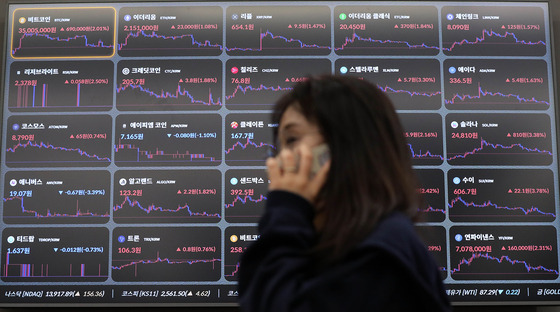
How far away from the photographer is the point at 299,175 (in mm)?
1097

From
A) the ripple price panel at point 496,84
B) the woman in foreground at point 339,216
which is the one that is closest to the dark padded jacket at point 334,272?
the woman in foreground at point 339,216

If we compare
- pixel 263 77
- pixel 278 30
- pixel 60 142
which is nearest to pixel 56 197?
pixel 60 142

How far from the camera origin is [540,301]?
2271 millimetres

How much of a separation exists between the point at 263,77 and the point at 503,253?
1.17 metres

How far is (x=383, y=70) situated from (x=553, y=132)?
0.72 m

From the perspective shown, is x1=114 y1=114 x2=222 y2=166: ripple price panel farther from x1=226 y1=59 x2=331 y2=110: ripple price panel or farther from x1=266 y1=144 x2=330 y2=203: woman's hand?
x1=266 y1=144 x2=330 y2=203: woman's hand

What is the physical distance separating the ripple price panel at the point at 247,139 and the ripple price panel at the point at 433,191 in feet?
2.03

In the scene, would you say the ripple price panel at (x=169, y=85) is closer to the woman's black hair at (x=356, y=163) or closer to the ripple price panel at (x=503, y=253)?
the ripple price panel at (x=503, y=253)

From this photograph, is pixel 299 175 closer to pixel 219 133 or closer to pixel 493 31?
pixel 219 133

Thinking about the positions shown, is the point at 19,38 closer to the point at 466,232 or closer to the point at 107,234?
the point at 107,234

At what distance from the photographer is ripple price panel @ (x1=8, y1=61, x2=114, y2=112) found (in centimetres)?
239

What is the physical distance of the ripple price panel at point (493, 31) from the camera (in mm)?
2424

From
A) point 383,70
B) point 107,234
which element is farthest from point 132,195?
point 383,70


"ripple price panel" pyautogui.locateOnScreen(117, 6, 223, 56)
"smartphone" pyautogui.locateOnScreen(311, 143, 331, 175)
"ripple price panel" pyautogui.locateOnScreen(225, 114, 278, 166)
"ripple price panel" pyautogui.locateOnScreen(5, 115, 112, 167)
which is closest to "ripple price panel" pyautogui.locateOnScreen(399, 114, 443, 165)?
"ripple price panel" pyautogui.locateOnScreen(225, 114, 278, 166)
